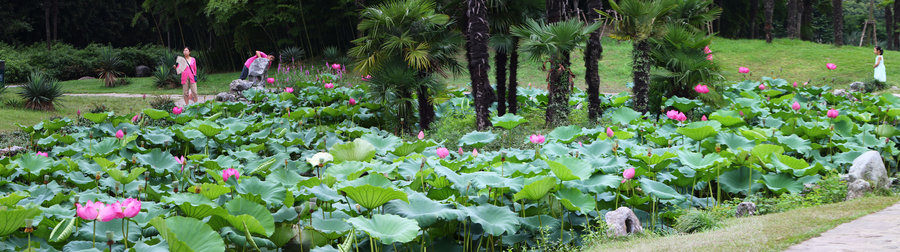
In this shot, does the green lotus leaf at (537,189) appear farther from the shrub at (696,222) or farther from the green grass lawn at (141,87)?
the green grass lawn at (141,87)

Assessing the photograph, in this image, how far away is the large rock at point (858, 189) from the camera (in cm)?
538

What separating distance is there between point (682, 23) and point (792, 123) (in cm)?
453

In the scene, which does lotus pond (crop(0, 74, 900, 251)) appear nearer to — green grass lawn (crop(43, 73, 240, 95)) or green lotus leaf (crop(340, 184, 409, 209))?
green lotus leaf (crop(340, 184, 409, 209))

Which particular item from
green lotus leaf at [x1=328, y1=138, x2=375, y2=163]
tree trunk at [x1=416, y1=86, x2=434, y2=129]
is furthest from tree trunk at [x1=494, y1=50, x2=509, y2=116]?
green lotus leaf at [x1=328, y1=138, x2=375, y2=163]

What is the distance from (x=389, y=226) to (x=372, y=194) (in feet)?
0.87

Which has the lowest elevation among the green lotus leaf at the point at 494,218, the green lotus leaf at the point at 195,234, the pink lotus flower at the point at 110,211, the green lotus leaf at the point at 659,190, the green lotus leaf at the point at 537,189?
the green lotus leaf at the point at 659,190

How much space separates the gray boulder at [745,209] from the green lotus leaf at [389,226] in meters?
2.72

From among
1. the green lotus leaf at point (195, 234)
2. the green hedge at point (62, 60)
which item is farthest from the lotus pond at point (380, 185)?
the green hedge at point (62, 60)

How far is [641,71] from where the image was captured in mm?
10016

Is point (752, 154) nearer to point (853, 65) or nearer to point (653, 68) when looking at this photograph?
point (653, 68)

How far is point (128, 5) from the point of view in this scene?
1247 inches

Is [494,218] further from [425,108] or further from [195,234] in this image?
[425,108]

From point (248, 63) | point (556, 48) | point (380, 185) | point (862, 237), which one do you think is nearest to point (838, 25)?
point (556, 48)

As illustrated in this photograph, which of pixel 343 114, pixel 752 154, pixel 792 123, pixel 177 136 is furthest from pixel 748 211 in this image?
pixel 343 114
